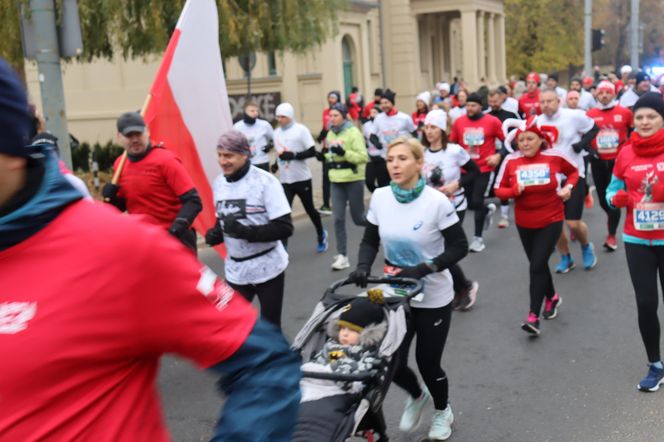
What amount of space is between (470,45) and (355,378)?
40.9m

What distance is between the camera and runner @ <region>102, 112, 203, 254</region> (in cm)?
588

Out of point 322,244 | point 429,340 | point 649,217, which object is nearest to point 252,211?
point 429,340

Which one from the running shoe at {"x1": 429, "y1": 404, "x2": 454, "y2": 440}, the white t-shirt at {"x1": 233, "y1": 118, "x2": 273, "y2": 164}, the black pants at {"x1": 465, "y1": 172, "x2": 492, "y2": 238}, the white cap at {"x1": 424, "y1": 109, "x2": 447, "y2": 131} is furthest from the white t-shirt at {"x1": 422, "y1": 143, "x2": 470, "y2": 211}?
the running shoe at {"x1": 429, "y1": 404, "x2": 454, "y2": 440}

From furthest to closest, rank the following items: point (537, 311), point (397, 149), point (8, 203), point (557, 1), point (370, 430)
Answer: point (557, 1) < point (537, 311) < point (397, 149) < point (370, 430) < point (8, 203)

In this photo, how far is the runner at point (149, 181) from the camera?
19.3 ft

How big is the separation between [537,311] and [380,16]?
103 ft

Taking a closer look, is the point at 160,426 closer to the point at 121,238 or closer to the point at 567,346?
the point at 121,238

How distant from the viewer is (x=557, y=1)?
57250 millimetres

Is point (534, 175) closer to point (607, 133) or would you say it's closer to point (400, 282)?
point (400, 282)

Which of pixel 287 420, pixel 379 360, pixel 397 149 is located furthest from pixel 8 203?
pixel 397 149

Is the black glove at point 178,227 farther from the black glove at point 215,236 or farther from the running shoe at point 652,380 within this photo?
the running shoe at point 652,380

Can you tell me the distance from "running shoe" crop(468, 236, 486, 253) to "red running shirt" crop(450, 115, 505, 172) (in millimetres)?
913

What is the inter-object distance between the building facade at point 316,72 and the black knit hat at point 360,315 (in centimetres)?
1682

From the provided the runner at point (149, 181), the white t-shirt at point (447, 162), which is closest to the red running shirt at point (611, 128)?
the white t-shirt at point (447, 162)
